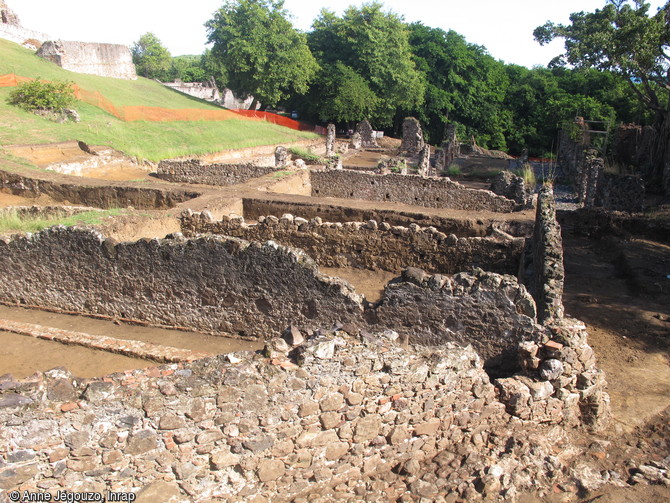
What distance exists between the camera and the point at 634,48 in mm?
20766

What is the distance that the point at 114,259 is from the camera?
811 centimetres

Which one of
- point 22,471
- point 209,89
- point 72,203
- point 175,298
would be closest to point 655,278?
point 175,298

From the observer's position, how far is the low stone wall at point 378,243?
32.1 feet

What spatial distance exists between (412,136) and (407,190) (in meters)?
19.6

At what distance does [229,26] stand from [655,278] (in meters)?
36.1

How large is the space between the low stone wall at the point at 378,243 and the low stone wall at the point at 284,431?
4874mm

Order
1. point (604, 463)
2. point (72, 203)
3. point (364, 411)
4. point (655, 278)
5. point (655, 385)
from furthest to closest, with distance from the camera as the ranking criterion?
point (72, 203)
point (655, 278)
point (655, 385)
point (604, 463)
point (364, 411)

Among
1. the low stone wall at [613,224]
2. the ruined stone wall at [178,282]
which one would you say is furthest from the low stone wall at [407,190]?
the ruined stone wall at [178,282]

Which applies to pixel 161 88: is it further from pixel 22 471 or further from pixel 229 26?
pixel 22 471

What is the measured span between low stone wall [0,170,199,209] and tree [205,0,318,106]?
26.0 m

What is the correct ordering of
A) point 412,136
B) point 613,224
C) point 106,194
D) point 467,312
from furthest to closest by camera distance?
1. point 412,136
2. point 106,194
3. point 613,224
4. point 467,312

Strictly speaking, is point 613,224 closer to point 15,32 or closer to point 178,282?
point 178,282

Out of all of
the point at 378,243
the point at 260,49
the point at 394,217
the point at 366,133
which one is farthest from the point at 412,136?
the point at 378,243

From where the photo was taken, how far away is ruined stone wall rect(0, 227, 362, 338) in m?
7.18
